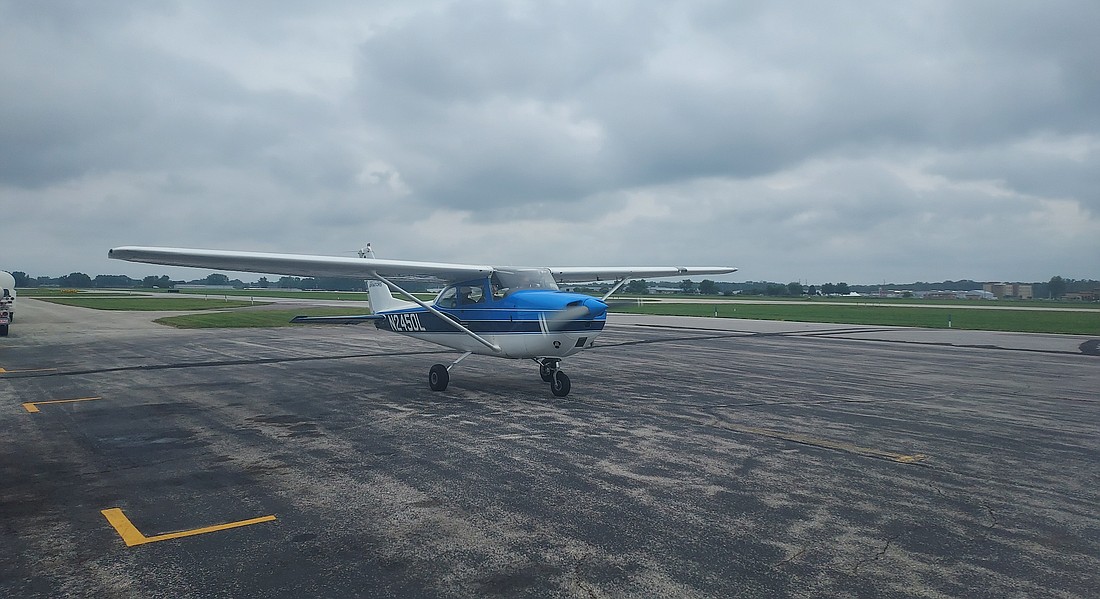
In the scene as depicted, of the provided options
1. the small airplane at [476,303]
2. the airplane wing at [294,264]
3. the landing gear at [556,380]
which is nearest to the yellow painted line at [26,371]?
the small airplane at [476,303]

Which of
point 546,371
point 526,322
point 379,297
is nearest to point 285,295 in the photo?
point 379,297

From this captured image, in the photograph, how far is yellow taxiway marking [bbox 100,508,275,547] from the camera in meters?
4.80

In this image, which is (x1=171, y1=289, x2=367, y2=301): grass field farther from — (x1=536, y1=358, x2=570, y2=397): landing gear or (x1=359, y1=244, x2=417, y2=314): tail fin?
(x1=536, y1=358, x2=570, y2=397): landing gear

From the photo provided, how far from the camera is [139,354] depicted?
18.7m

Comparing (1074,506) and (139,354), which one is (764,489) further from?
(139,354)

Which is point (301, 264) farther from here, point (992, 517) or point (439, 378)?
point (992, 517)

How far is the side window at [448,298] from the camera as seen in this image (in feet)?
43.0

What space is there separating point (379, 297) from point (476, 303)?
4.96m

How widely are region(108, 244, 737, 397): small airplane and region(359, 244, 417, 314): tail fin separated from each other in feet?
5.18

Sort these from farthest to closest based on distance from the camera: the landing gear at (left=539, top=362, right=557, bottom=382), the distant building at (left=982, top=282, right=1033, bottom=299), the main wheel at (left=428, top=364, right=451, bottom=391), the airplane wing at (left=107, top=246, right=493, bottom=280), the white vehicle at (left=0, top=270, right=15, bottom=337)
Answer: the distant building at (left=982, top=282, right=1033, bottom=299)
the white vehicle at (left=0, top=270, right=15, bottom=337)
the main wheel at (left=428, top=364, right=451, bottom=391)
the landing gear at (left=539, top=362, right=557, bottom=382)
the airplane wing at (left=107, top=246, right=493, bottom=280)

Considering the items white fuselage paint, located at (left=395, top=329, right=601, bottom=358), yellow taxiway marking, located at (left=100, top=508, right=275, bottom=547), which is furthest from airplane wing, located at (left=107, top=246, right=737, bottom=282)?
yellow taxiway marking, located at (left=100, top=508, right=275, bottom=547)

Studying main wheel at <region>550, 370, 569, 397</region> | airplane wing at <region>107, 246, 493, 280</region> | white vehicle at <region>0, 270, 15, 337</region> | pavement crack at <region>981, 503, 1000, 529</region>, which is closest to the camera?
pavement crack at <region>981, 503, 1000, 529</region>

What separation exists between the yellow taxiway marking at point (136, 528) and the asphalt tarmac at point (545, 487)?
0.03m

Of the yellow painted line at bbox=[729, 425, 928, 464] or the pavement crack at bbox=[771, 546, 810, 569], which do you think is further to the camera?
the yellow painted line at bbox=[729, 425, 928, 464]
